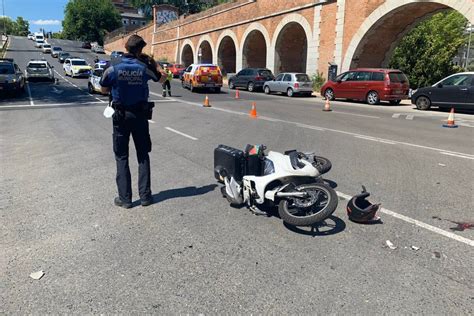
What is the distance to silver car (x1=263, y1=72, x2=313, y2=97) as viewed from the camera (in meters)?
24.3

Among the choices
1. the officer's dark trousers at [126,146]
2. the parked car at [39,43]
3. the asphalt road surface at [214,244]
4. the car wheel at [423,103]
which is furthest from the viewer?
the parked car at [39,43]

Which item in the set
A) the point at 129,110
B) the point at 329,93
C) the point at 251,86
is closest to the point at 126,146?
the point at 129,110

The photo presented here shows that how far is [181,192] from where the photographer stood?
5379 mm

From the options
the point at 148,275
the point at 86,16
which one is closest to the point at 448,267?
the point at 148,275

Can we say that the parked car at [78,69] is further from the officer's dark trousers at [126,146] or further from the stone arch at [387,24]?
the officer's dark trousers at [126,146]

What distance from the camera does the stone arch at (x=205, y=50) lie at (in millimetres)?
47494

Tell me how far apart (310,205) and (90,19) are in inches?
4066

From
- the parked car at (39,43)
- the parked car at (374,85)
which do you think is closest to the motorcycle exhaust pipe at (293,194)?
the parked car at (374,85)

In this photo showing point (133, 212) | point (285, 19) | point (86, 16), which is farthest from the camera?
point (86, 16)

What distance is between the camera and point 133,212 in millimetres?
4664

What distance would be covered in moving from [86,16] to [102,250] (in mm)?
102759

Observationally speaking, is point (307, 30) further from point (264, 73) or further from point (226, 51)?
point (226, 51)

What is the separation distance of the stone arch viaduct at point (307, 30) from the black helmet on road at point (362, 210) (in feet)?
62.5

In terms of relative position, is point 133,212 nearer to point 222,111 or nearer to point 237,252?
point 237,252
